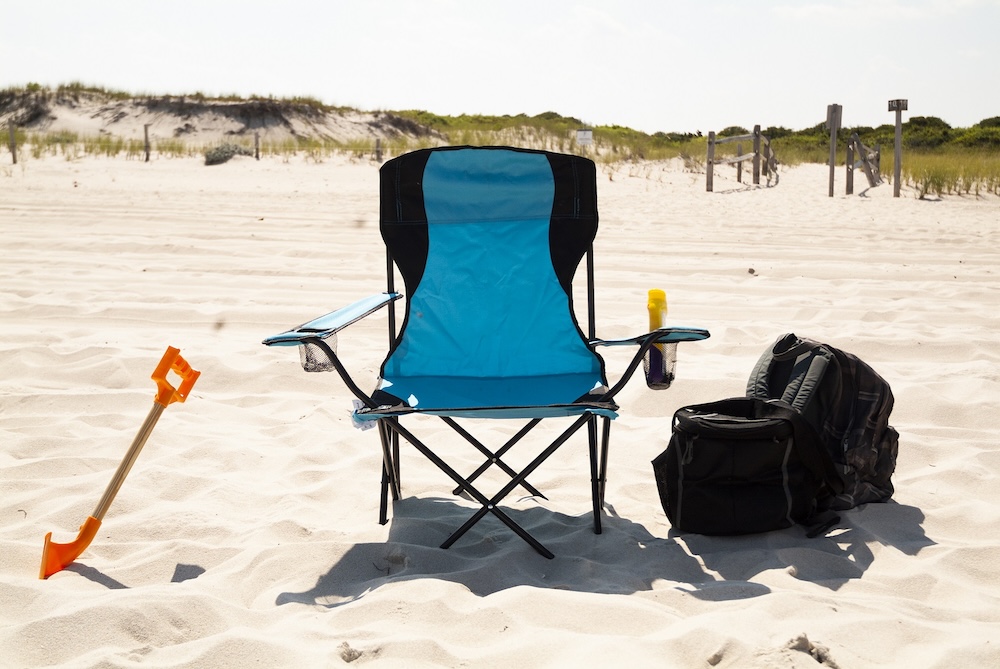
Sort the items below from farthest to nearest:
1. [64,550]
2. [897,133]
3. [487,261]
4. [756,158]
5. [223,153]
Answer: [223,153]
[756,158]
[897,133]
[487,261]
[64,550]

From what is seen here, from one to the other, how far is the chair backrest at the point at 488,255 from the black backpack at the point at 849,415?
2.28ft

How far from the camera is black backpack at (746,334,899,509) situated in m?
2.62

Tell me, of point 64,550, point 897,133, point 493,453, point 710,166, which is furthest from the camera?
point 710,166

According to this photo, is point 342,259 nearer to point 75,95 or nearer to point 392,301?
point 392,301

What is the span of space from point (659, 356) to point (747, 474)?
1.39 feet

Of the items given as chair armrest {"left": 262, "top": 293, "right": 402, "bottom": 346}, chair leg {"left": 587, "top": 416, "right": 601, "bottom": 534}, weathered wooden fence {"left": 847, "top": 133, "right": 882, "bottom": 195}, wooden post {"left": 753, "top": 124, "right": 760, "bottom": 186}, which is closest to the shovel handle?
chair armrest {"left": 262, "top": 293, "right": 402, "bottom": 346}

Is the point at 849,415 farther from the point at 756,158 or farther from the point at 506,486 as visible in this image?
the point at 756,158

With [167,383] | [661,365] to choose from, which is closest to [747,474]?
[661,365]

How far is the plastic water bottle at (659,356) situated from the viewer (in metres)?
2.67

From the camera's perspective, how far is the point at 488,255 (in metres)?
3.12

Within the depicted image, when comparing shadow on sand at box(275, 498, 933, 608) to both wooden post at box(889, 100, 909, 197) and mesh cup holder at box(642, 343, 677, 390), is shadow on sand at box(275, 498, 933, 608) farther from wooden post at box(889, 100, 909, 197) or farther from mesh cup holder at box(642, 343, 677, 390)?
wooden post at box(889, 100, 909, 197)

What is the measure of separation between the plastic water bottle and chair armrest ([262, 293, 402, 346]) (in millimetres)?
832

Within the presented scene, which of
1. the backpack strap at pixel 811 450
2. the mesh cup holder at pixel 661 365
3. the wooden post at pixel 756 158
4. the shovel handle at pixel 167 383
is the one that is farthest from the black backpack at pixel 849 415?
the wooden post at pixel 756 158

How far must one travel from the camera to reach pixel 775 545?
244 cm
